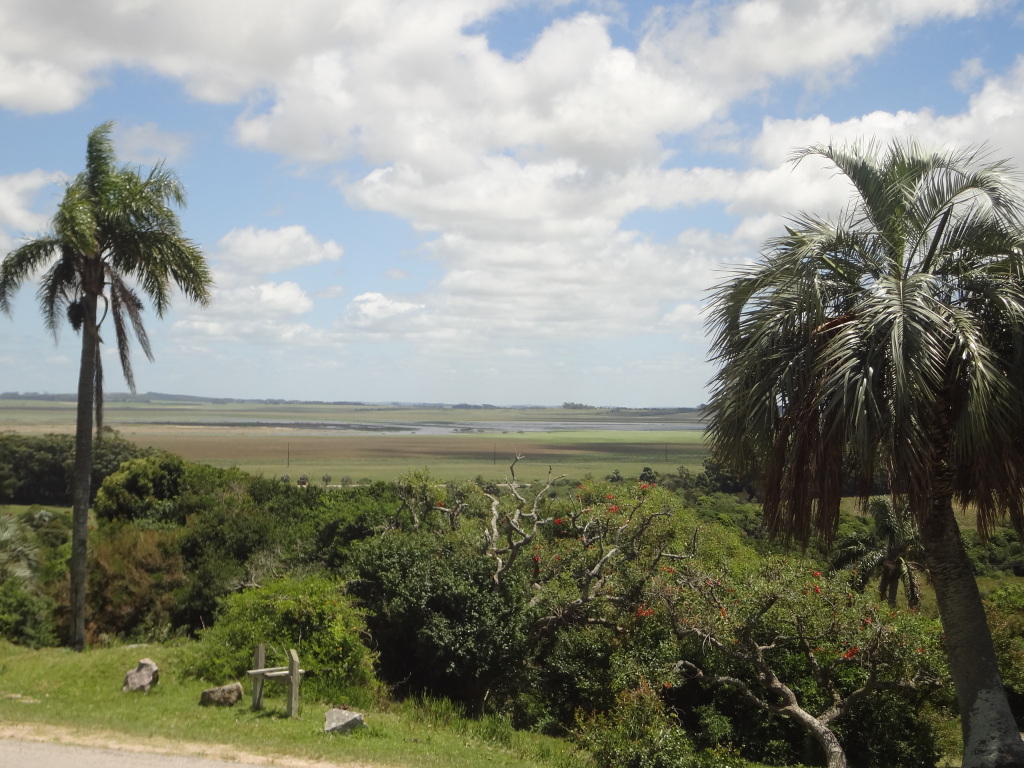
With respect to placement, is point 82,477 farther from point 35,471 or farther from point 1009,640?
point 35,471

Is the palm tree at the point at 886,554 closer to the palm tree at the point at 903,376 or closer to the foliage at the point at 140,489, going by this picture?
the palm tree at the point at 903,376

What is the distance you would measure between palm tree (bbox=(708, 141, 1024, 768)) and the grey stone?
18.6ft

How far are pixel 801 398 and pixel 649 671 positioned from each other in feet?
24.1

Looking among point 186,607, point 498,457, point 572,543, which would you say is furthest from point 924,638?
point 498,457

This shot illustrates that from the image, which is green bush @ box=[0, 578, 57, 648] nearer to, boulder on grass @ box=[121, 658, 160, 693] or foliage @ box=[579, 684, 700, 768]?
boulder on grass @ box=[121, 658, 160, 693]

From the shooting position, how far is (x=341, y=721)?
10164mm

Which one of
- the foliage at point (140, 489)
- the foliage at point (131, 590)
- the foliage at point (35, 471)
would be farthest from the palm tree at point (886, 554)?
the foliage at point (35, 471)

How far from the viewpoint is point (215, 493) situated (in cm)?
3356

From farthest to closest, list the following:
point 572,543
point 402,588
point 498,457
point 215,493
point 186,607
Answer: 1. point 498,457
2. point 215,493
3. point 186,607
4. point 572,543
5. point 402,588

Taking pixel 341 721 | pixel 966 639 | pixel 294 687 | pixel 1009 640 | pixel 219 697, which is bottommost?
pixel 1009 640

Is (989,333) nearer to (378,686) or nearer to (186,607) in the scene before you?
(378,686)

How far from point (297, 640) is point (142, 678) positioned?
244cm

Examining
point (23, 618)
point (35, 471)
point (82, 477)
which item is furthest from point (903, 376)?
point (35, 471)

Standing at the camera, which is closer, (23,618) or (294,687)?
(294,687)
